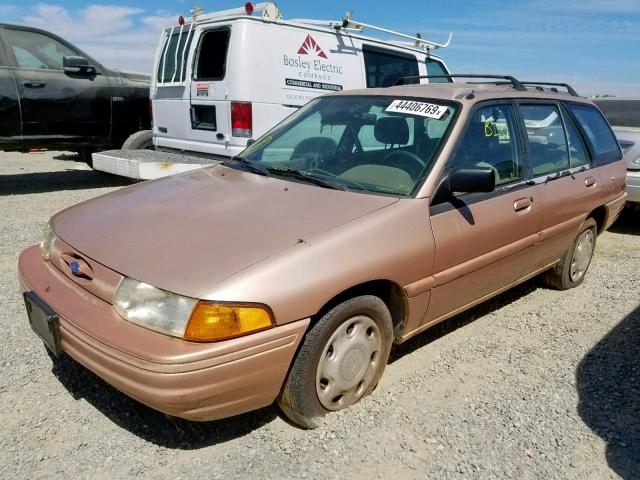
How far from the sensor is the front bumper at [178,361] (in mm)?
1999

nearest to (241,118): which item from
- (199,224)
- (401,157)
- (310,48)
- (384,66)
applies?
(310,48)

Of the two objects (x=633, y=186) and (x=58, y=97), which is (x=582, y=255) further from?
(x=58, y=97)

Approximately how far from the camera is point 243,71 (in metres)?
5.80

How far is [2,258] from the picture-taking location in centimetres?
453

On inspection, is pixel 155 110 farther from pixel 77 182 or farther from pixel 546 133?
pixel 546 133

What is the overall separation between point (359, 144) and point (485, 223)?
0.89 metres

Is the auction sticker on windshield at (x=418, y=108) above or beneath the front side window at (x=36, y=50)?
beneath

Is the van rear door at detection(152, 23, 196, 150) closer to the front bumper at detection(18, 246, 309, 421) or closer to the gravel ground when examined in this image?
the gravel ground

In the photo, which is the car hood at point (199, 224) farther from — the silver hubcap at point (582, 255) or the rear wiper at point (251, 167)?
the silver hubcap at point (582, 255)

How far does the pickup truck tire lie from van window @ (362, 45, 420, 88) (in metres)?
3.26

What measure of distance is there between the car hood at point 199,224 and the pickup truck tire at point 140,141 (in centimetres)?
484

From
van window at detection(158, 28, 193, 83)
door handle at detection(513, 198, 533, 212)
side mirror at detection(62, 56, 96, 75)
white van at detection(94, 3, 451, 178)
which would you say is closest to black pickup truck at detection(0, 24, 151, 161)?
side mirror at detection(62, 56, 96, 75)

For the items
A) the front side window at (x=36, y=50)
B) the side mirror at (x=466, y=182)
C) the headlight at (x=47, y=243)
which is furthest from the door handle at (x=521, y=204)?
the front side window at (x=36, y=50)

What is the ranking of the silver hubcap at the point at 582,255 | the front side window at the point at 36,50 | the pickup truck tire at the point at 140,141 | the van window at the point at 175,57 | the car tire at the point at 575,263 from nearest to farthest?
the car tire at the point at 575,263
the silver hubcap at the point at 582,255
the van window at the point at 175,57
the front side window at the point at 36,50
the pickup truck tire at the point at 140,141
